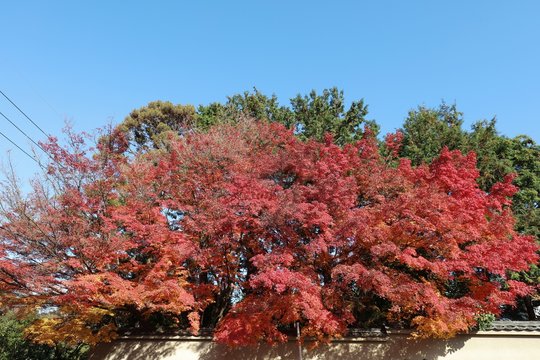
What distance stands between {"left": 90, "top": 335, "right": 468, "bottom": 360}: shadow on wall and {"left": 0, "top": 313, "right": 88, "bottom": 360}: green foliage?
3876mm

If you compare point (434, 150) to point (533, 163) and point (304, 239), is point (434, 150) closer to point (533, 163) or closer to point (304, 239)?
point (533, 163)

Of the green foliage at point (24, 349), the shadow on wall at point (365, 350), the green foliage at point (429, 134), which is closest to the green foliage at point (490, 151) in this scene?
the green foliage at point (429, 134)

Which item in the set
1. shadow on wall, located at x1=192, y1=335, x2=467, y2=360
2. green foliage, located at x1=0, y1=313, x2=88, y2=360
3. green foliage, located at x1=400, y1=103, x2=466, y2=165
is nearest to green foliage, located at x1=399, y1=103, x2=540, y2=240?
green foliage, located at x1=400, y1=103, x2=466, y2=165

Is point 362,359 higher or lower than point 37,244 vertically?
lower

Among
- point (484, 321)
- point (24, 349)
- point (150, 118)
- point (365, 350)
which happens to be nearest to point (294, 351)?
point (365, 350)

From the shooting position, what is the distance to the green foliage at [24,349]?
16672mm

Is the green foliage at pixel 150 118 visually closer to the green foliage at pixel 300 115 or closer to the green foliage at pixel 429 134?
the green foliage at pixel 300 115

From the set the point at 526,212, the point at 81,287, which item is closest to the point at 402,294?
the point at 81,287

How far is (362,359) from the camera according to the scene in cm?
1409

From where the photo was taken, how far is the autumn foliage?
12.0 m

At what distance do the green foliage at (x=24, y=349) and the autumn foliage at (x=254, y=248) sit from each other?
13.7ft

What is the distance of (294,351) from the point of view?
14109 mm

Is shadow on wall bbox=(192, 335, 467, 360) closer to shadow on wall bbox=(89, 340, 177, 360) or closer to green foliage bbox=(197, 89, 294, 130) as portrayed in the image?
shadow on wall bbox=(89, 340, 177, 360)

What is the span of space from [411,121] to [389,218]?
12.1m
